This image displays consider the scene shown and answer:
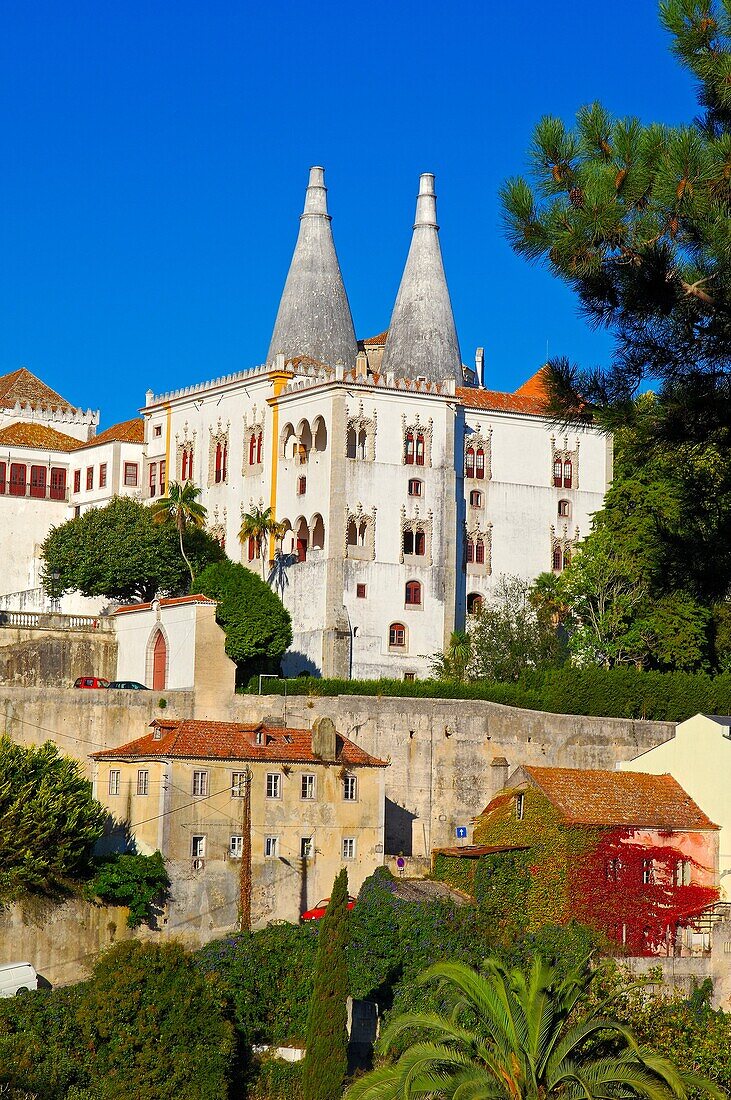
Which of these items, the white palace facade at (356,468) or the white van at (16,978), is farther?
the white palace facade at (356,468)

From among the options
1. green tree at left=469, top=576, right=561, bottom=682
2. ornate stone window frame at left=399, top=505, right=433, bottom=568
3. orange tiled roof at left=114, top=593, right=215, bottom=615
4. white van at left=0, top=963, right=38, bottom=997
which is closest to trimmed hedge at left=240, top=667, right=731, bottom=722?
orange tiled roof at left=114, top=593, right=215, bottom=615

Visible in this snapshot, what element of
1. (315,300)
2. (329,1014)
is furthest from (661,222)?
(315,300)

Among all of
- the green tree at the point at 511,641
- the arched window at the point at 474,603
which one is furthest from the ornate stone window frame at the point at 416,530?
the green tree at the point at 511,641

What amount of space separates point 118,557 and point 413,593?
10.7 metres

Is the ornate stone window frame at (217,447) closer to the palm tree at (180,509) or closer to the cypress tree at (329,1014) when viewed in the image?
the palm tree at (180,509)

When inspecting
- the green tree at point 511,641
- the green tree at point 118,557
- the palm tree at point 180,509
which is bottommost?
the green tree at point 511,641

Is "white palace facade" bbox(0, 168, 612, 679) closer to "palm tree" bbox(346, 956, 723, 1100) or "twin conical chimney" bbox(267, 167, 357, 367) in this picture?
"twin conical chimney" bbox(267, 167, 357, 367)

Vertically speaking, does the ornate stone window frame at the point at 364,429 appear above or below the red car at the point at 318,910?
above

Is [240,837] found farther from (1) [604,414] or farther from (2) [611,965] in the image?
(1) [604,414]

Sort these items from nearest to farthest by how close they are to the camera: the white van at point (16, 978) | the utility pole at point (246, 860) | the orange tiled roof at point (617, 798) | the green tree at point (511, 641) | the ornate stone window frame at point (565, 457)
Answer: the white van at point (16, 978)
the utility pole at point (246, 860)
the orange tiled roof at point (617, 798)
the green tree at point (511, 641)
the ornate stone window frame at point (565, 457)

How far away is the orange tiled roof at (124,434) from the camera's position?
271ft

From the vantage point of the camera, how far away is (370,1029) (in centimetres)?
4691

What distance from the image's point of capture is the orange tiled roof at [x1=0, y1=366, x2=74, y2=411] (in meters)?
88.6

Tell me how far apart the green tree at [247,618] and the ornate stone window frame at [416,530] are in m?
6.59
